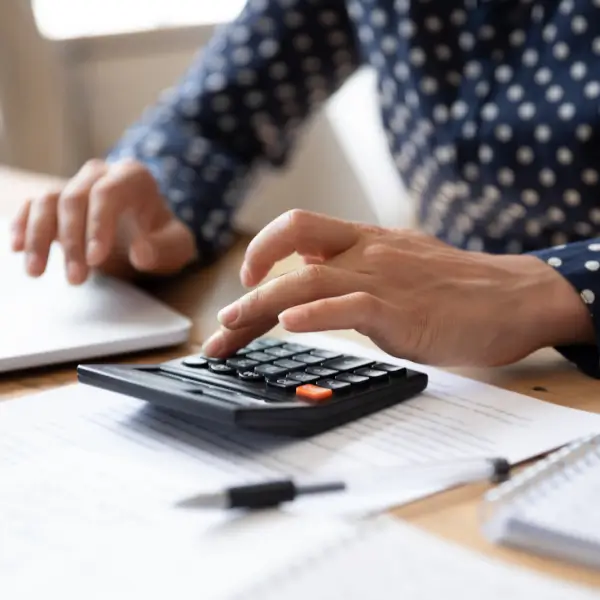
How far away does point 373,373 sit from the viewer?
48cm

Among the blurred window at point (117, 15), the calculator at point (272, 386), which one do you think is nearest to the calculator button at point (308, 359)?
the calculator at point (272, 386)

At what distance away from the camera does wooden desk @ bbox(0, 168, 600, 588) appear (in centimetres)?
33

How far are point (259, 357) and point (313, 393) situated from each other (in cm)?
7

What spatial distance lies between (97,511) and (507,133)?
54cm

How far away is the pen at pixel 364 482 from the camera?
0.34 meters

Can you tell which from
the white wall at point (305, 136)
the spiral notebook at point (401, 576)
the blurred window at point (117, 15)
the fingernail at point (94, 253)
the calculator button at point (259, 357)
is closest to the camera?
the spiral notebook at point (401, 576)

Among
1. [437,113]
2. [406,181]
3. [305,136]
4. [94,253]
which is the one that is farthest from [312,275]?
[305,136]

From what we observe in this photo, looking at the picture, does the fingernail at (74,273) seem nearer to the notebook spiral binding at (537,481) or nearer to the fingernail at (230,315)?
the fingernail at (230,315)

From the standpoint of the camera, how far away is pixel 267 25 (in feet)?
3.20

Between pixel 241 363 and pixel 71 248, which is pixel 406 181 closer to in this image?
pixel 71 248

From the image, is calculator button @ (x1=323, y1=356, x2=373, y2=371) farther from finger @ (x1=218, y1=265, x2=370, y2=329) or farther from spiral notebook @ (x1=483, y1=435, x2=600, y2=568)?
spiral notebook @ (x1=483, y1=435, x2=600, y2=568)

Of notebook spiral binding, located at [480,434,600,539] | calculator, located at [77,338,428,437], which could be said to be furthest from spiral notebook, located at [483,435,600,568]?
calculator, located at [77,338,428,437]

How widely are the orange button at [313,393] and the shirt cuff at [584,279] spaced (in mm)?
188

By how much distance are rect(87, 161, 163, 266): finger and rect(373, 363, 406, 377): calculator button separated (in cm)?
31
